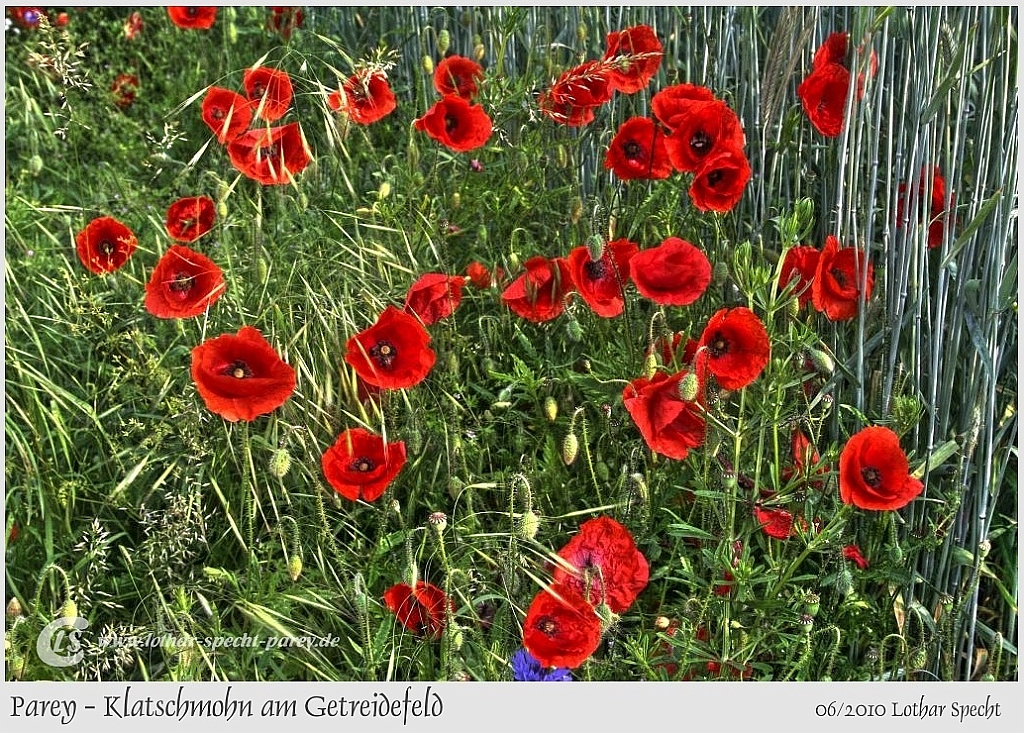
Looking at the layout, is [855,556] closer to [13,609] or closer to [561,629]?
[561,629]

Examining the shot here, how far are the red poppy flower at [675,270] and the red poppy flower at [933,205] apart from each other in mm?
271

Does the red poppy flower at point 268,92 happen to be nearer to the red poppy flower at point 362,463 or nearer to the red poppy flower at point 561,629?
the red poppy flower at point 362,463

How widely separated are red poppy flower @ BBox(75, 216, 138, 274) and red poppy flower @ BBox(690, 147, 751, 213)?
0.79 metres

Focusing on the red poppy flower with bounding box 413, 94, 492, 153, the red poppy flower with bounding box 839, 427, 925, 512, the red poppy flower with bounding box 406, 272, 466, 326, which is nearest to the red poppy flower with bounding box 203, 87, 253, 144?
the red poppy flower with bounding box 413, 94, 492, 153

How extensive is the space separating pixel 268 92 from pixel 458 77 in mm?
306

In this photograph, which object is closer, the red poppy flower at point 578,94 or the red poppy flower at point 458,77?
the red poppy flower at point 578,94

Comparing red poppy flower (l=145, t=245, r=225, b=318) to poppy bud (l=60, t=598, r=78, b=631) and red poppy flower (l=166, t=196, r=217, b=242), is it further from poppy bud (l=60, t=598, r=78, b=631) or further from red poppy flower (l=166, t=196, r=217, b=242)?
poppy bud (l=60, t=598, r=78, b=631)

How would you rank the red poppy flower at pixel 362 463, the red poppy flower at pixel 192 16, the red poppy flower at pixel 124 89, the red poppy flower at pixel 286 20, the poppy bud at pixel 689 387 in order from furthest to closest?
the red poppy flower at pixel 124 89 → the red poppy flower at pixel 286 20 → the red poppy flower at pixel 192 16 → the red poppy flower at pixel 362 463 → the poppy bud at pixel 689 387

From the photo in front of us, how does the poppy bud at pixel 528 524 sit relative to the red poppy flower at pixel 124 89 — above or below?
below

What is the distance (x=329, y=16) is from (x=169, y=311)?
1.07 metres

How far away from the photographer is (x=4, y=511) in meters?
1.21

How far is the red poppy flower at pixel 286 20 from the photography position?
1935 mm

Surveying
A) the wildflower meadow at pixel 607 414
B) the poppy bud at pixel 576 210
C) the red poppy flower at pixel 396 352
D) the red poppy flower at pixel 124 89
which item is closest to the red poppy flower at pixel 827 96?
the wildflower meadow at pixel 607 414

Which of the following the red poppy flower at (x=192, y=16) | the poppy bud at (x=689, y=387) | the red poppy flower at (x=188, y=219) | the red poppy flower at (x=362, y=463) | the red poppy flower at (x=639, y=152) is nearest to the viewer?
the poppy bud at (x=689, y=387)
